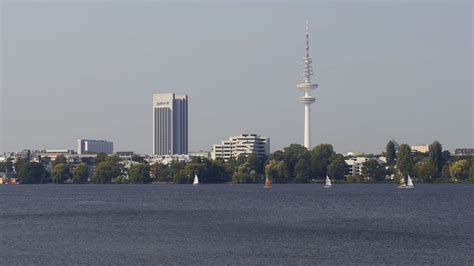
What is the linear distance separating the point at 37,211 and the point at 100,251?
5128 centimetres

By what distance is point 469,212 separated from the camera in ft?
337

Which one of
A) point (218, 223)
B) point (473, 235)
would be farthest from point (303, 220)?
point (473, 235)

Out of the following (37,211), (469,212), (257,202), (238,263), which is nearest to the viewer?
(238,263)

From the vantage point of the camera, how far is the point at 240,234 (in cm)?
7331

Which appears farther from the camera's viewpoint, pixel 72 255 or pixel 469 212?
pixel 469 212

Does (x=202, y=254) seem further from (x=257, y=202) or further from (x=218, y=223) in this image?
(x=257, y=202)

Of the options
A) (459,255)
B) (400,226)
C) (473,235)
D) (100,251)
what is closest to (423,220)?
(400,226)

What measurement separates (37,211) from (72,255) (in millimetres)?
52543

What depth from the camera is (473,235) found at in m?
72.9

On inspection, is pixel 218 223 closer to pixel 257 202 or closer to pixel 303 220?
pixel 303 220

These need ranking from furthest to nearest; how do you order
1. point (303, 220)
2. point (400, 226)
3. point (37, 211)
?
point (37, 211)
point (303, 220)
point (400, 226)

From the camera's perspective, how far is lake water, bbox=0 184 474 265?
2260 inches

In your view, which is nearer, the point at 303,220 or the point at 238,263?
the point at 238,263

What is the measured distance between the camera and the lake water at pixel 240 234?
188 feet
